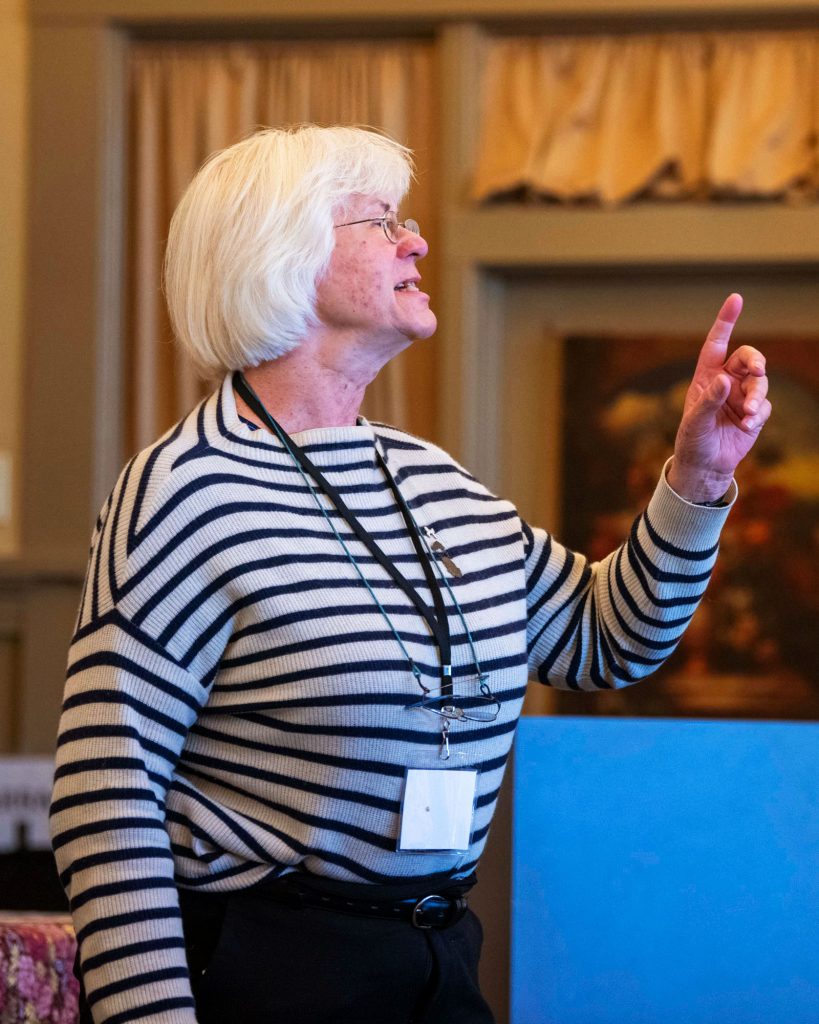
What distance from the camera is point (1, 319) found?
13.0 ft

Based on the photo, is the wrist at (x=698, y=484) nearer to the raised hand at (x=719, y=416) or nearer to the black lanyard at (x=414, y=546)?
the raised hand at (x=719, y=416)

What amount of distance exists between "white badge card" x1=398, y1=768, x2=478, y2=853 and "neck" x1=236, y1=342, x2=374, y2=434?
0.44 metres

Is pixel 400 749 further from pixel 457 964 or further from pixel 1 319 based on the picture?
pixel 1 319

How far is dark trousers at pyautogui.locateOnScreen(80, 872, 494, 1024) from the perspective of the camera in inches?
51.3

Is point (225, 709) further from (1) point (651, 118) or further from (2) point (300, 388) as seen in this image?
(1) point (651, 118)

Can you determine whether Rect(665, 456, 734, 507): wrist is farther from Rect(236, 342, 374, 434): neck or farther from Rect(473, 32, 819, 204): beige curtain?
Rect(473, 32, 819, 204): beige curtain

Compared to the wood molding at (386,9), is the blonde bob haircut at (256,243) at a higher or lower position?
lower

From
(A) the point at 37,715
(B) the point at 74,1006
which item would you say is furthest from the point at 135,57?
(B) the point at 74,1006

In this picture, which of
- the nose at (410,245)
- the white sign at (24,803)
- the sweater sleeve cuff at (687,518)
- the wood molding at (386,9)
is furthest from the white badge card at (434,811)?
the wood molding at (386,9)

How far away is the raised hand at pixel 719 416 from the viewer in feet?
4.71

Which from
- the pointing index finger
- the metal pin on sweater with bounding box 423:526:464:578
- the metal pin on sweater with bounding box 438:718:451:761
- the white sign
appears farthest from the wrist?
the white sign

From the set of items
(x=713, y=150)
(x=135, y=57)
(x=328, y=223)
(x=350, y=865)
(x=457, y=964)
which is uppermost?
(x=135, y=57)

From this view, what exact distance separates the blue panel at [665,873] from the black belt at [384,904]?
30cm

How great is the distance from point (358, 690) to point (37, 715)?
9.02 feet
